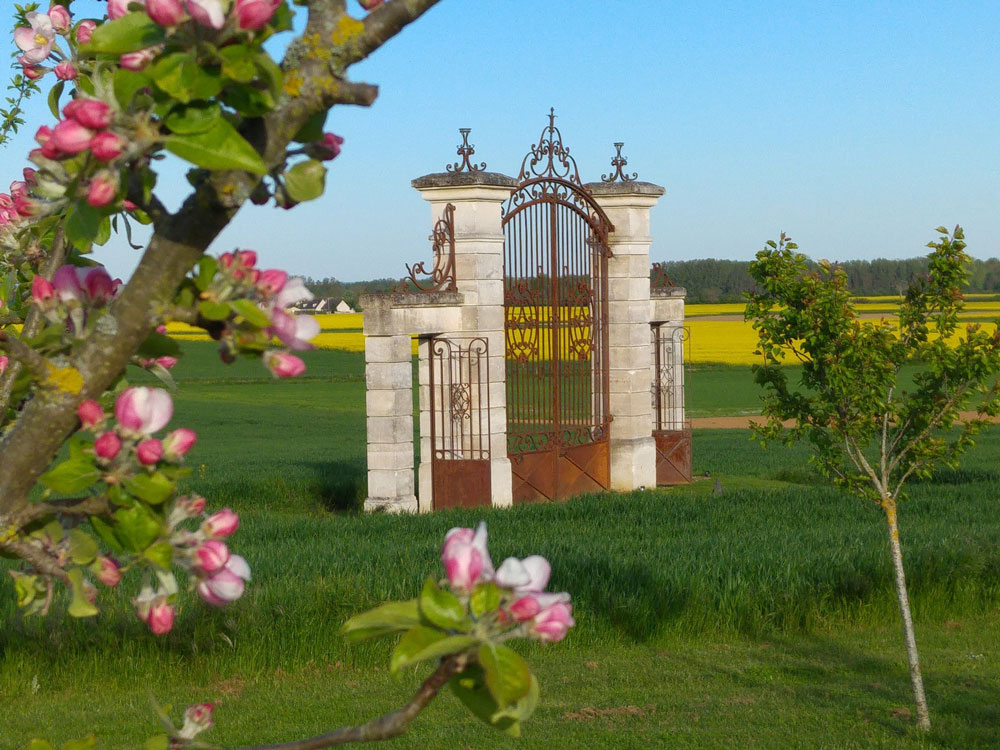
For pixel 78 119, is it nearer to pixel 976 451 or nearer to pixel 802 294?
pixel 802 294

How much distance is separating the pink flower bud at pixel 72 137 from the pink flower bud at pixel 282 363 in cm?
26

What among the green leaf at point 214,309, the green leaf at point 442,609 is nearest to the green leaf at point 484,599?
the green leaf at point 442,609

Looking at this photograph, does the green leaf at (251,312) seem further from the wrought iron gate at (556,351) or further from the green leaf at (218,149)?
the wrought iron gate at (556,351)

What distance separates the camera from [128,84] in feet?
3.76

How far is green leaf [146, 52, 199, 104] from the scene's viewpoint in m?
1.11

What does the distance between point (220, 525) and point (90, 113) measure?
16.7 inches

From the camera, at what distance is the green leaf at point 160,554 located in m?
1.23

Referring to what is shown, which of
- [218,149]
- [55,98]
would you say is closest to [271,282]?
[218,149]

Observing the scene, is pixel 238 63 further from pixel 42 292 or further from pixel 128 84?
pixel 42 292

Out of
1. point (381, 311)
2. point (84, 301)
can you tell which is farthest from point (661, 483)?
point (84, 301)

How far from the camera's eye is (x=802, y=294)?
723 cm

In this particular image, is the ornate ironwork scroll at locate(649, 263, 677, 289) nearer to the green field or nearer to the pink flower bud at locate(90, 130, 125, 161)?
the green field

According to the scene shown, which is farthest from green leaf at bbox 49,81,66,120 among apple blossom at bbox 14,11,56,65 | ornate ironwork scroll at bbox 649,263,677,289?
ornate ironwork scroll at bbox 649,263,677,289

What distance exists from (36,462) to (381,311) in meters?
11.4
